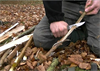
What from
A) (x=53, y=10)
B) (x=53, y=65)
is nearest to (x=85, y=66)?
(x=53, y=65)

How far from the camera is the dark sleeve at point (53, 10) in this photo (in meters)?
1.33

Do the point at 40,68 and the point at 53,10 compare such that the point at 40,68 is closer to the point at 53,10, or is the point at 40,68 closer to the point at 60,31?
the point at 60,31

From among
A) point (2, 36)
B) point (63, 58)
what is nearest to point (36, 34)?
point (63, 58)

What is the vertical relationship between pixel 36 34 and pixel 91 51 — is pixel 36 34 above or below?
above

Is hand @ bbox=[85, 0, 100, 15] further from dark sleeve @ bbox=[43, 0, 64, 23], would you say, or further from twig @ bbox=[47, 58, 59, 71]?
twig @ bbox=[47, 58, 59, 71]

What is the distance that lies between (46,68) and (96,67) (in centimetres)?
47

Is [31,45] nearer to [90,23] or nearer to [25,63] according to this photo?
[25,63]

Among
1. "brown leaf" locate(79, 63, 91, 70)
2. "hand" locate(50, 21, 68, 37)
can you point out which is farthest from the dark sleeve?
"brown leaf" locate(79, 63, 91, 70)

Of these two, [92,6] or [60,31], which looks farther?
[92,6]

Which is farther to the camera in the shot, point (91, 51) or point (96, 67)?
point (91, 51)

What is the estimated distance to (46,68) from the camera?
4.01 ft

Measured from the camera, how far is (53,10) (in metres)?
1.34

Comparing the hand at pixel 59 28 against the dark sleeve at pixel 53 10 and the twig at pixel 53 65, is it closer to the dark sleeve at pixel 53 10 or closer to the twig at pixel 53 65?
the dark sleeve at pixel 53 10

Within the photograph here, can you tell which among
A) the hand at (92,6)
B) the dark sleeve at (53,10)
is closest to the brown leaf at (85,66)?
the dark sleeve at (53,10)
